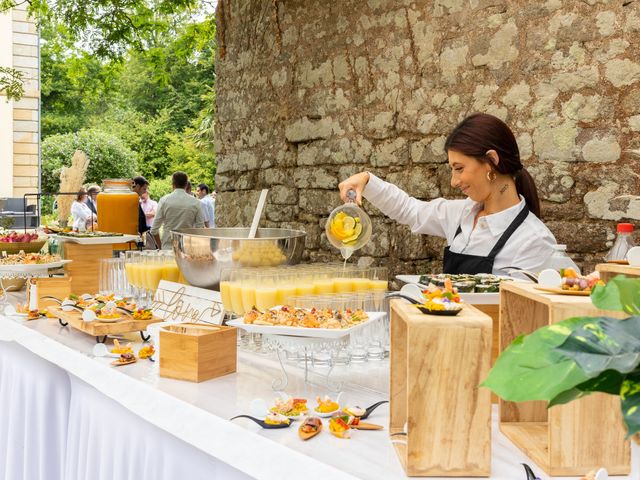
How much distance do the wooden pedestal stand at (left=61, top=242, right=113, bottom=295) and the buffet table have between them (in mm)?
599

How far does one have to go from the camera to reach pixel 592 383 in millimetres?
538

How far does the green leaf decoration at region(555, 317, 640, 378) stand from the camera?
19.5 inches

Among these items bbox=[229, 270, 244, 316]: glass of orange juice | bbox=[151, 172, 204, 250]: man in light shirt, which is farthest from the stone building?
bbox=[229, 270, 244, 316]: glass of orange juice

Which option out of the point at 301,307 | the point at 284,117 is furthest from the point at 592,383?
the point at 284,117

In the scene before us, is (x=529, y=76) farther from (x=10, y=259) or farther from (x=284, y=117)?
(x=10, y=259)

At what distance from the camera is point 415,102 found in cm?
381

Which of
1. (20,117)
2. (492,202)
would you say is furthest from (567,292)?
(20,117)

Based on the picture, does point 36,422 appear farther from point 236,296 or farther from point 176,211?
point 176,211

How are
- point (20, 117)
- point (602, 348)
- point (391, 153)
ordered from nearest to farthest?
point (602, 348)
point (391, 153)
point (20, 117)

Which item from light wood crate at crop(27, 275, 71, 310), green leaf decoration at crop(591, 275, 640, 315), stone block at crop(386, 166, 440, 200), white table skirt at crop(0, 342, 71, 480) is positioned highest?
stone block at crop(386, 166, 440, 200)

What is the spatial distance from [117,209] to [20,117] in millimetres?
12174

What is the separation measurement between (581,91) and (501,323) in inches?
79.6

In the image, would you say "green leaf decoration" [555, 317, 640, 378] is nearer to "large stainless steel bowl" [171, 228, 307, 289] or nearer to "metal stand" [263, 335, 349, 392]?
"metal stand" [263, 335, 349, 392]

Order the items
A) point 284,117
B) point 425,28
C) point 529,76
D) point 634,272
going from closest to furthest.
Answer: point 634,272 → point 529,76 → point 425,28 → point 284,117
